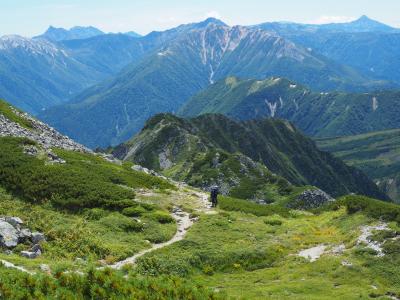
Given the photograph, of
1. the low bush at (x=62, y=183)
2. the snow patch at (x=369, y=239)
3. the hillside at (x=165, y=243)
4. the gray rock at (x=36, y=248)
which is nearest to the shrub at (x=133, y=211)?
the hillside at (x=165, y=243)

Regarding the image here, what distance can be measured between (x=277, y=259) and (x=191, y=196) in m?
25.1

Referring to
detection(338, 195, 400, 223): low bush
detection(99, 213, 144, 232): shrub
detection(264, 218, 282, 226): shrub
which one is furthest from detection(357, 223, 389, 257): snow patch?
detection(99, 213, 144, 232): shrub

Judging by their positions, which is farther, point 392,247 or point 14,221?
point 14,221

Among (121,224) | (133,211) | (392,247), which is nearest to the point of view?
(392,247)

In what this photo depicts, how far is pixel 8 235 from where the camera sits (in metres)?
35.4

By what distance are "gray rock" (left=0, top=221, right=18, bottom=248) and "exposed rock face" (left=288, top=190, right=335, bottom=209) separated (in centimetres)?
8534

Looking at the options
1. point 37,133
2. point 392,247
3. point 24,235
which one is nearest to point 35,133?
point 37,133

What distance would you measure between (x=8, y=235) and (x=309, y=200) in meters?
91.1

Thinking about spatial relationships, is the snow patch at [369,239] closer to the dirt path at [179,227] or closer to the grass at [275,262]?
the grass at [275,262]

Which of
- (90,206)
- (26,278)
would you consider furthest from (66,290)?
(90,206)

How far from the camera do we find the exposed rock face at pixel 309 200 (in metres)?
115

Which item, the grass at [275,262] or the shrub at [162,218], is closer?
the grass at [275,262]

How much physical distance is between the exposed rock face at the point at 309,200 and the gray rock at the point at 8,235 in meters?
85.3

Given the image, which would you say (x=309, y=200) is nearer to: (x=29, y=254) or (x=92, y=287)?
(x=29, y=254)
